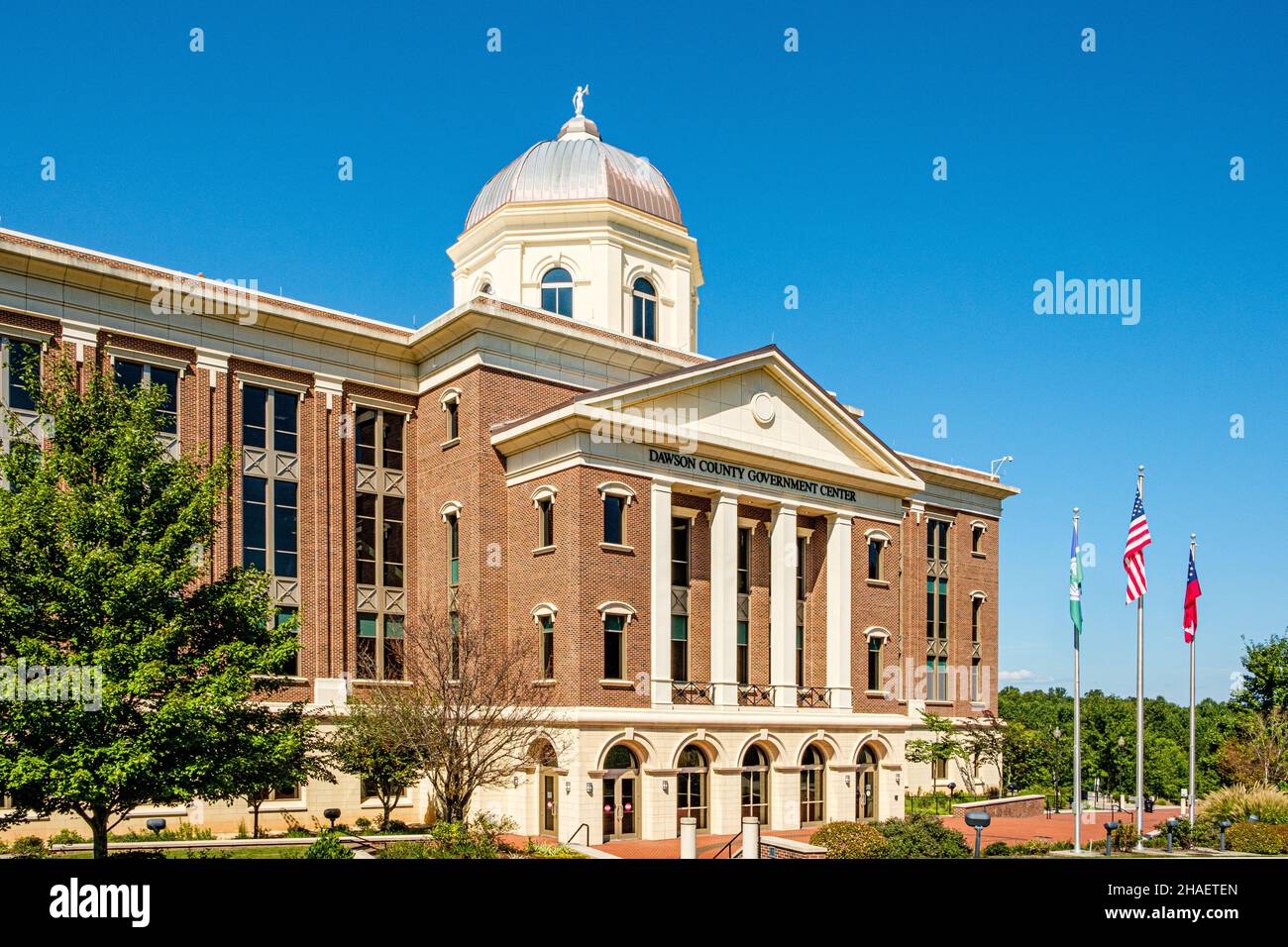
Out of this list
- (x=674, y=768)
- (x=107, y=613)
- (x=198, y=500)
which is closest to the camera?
(x=107, y=613)

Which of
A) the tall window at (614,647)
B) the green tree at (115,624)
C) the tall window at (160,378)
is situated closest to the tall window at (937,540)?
the tall window at (614,647)

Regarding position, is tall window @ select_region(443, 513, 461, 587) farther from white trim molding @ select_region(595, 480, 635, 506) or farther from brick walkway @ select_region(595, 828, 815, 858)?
brick walkway @ select_region(595, 828, 815, 858)

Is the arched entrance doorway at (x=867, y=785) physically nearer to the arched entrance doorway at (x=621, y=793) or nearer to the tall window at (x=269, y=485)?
the arched entrance doorway at (x=621, y=793)

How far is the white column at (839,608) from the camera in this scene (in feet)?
141

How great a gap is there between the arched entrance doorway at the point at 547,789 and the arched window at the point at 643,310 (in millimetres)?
19048

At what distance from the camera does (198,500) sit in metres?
24.9

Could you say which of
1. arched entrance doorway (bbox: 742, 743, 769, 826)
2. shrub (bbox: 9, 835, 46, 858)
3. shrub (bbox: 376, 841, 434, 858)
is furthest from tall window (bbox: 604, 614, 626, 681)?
shrub (bbox: 9, 835, 46, 858)

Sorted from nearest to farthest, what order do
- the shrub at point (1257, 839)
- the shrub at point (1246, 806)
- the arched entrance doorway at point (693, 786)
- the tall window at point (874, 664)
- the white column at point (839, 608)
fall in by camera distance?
the shrub at point (1257, 839)
the arched entrance doorway at point (693, 786)
the shrub at point (1246, 806)
the white column at point (839, 608)
the tall window at point (874, 664)

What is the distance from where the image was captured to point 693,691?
3844cm

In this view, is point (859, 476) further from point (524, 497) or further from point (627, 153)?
point (627, 153)

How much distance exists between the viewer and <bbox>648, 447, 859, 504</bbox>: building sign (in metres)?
38.7
